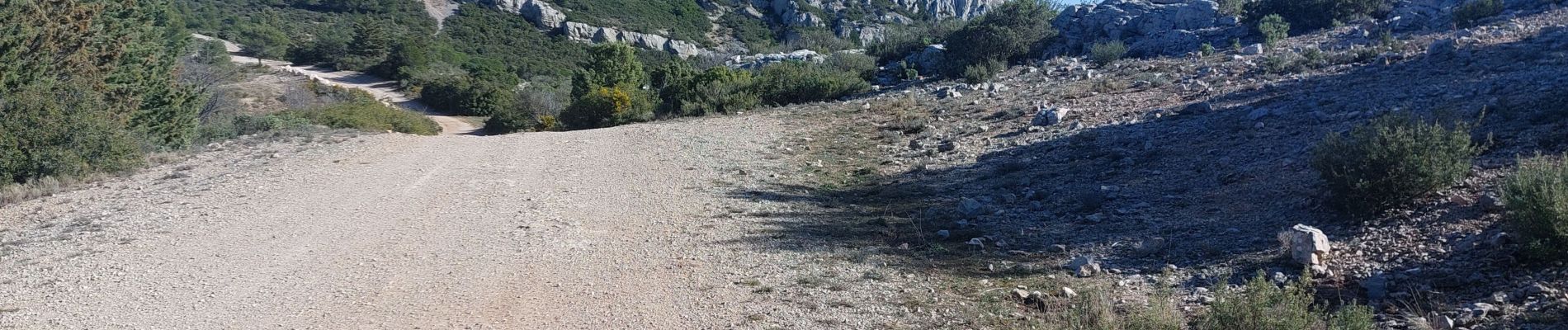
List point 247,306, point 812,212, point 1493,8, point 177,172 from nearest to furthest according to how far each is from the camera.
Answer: point 247,306
point 812,212
point 177,172
point 1493,8

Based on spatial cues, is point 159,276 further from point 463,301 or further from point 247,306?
point 463,301

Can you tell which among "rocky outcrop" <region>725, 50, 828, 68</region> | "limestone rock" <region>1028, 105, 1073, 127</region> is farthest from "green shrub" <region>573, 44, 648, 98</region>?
"limestone rock" <region>1028, 105, 1073, 127</region>

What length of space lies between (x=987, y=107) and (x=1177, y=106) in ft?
10.8

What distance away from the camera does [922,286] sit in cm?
605

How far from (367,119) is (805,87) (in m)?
8.54

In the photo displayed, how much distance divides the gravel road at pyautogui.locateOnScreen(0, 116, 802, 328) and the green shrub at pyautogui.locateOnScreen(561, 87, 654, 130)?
7.63 metres

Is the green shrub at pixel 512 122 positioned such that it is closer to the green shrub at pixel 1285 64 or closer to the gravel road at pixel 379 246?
the gravel road at pixel 379 246

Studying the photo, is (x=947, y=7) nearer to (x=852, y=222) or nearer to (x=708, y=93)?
(x=708, y=93)

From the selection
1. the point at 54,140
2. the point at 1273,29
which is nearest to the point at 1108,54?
the point at 1273,29

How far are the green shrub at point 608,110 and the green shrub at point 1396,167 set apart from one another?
1501 centimetres

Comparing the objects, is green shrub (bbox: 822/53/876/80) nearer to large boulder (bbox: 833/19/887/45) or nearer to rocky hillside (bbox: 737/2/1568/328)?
rocky hillside (bbox: 737/2/1568/328)

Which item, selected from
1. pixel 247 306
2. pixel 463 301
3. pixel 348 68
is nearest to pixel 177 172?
pixel 247 306

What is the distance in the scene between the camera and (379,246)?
24.9ft

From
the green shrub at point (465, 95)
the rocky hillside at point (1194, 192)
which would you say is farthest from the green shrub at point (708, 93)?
the green shrub at point (465, 95)
